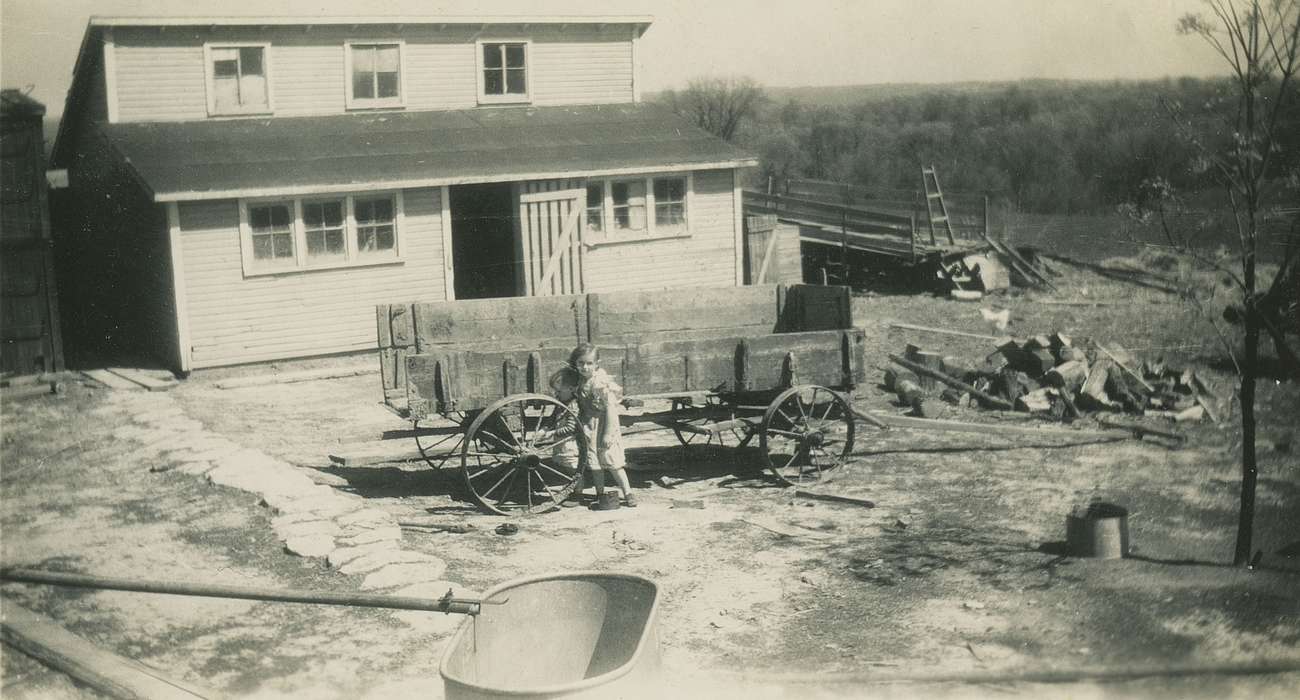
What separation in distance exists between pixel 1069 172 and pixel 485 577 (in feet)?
72.1

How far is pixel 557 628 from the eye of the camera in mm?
4980

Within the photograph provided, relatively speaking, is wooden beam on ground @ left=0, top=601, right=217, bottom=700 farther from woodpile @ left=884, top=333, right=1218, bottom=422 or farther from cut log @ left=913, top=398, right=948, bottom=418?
woodpile @ left=884, top=333, right=1218, bottom=422

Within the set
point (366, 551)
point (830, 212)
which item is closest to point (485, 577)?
point (366, 551)

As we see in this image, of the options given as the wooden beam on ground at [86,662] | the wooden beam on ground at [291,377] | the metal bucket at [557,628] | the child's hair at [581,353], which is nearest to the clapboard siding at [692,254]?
the wooden beam on ground at [291,377]

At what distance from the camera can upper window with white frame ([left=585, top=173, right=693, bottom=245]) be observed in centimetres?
1759

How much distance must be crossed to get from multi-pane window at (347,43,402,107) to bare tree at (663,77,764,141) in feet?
74.1

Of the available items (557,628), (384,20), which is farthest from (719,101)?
(557,628)

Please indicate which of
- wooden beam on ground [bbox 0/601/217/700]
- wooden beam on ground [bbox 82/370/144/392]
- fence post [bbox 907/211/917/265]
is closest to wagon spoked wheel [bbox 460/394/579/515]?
wooden beam on ground [bbox 0/601/217/700]

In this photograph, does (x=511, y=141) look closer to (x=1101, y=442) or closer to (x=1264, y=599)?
(x=1101, y=442)

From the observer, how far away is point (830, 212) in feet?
76.0

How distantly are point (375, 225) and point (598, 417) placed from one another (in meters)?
8.06

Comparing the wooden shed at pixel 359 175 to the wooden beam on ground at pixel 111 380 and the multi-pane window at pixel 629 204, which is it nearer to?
the multi-pane window at pixel 629 204

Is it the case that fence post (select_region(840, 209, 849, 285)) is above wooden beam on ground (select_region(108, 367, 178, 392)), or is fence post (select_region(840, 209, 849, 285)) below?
above

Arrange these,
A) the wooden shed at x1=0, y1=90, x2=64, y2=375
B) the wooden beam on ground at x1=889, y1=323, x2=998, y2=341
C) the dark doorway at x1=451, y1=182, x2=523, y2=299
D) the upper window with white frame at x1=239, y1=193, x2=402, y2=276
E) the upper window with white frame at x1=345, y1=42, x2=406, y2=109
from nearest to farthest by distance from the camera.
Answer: the wooden shed at x1=0, y1=90, x2=64, y2=375 < the upper window with white frame at x1=239, y1=193, x2=402, y2=276 < the wooden beam on ground at x1=889, y1=323, x2=998, y2=341 < the upper window with white frame at x1=345, y1=42, x2=406, y2=109 < the dark doorway at x1=451, y1=182, x2=523, y2=299
